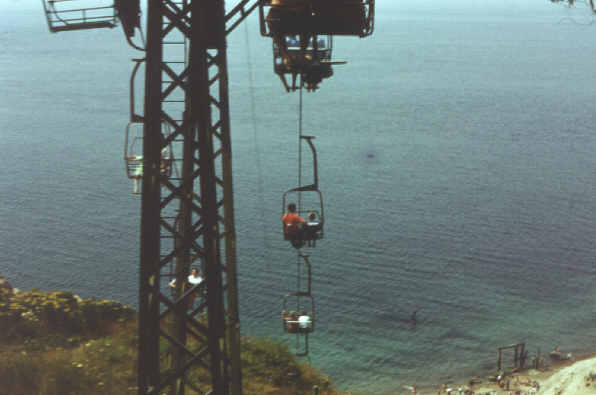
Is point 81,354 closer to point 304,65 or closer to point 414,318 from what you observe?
point 304,65

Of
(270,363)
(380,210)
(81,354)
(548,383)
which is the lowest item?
(548,383)

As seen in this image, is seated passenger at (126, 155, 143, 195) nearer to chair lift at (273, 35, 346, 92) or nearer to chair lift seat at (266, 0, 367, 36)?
chair lift at (273, 35, 346, 92)

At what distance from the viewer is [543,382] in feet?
103

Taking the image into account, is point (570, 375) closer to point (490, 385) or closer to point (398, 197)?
point (490, 385)

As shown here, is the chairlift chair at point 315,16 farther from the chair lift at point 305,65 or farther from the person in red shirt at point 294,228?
the person in red shirt at point 294,228

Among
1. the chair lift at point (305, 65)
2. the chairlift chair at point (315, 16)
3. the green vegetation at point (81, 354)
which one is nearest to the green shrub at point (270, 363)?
the green vegetation at point (81, 354)

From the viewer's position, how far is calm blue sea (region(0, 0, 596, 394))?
3625 cm

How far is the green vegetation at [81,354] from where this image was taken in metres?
15.7

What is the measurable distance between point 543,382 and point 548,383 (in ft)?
5.99

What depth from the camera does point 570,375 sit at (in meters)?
27.1

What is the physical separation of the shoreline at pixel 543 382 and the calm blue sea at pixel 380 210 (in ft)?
3.14

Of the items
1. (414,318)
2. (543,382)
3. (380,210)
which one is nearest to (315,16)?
(543,382)

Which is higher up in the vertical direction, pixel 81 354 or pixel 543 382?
pixel 81 354

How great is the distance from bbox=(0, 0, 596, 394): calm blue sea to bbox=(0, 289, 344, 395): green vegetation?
32.6 ft
